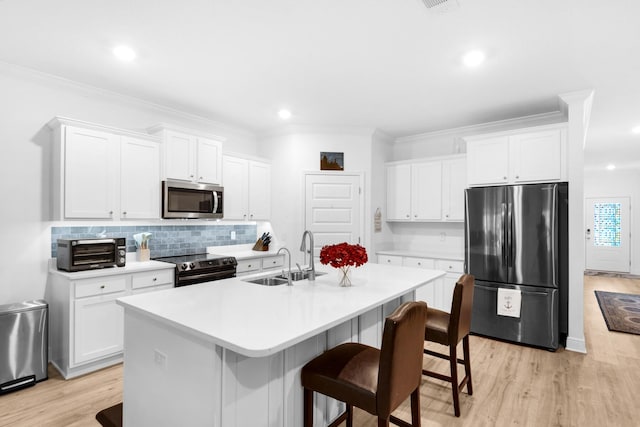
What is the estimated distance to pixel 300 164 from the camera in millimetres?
5105

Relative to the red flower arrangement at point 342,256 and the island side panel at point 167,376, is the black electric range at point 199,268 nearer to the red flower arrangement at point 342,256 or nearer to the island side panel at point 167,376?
the island side panel at point 167,376

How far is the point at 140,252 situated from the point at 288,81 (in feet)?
7.97

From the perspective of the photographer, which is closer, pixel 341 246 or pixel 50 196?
pixel 341 246

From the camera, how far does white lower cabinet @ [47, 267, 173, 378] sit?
2.97 metres

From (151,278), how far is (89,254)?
1.90ft

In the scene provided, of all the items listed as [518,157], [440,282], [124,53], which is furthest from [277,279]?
[518,157]

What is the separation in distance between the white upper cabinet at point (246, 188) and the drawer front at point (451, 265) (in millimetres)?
2501

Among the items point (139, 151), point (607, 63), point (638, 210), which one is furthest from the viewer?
point (638, 210)

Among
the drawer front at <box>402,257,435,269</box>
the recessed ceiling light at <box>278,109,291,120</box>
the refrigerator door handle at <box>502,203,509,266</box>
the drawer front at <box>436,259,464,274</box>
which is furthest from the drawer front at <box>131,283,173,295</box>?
the refrigerator door handle at <box>502,203,509,266</box>

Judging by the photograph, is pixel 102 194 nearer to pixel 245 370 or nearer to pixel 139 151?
pixel 139 151

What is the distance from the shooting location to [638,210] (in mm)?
8219

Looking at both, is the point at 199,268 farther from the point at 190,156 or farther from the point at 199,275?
the point at 190,156

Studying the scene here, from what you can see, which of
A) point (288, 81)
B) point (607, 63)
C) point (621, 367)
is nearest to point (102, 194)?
point (288, 81)

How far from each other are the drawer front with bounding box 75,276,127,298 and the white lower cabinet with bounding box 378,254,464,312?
340 cm
